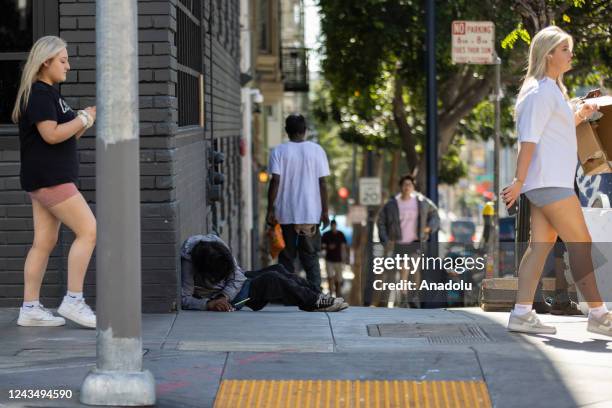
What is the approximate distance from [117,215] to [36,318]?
8.11ft

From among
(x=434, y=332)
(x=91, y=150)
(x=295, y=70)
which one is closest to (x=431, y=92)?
(x=91, y=150)

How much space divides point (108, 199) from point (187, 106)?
233 inches

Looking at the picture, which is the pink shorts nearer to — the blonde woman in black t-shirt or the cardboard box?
the blonde woman in black t-shirt

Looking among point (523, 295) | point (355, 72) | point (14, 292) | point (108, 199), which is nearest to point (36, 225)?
point (14, 292)

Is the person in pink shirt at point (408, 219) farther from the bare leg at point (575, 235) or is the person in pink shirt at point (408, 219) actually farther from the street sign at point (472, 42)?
the bare leg at point (575, 235)

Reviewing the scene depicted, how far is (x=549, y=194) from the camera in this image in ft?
23.7

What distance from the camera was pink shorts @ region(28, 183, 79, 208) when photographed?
7.43 meters

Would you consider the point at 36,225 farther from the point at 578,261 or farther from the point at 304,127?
the point at 304,127

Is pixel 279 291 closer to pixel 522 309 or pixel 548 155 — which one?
pixel 522 309

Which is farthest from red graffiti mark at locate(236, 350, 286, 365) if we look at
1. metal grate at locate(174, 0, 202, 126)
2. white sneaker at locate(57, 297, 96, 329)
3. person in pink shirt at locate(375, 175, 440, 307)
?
person in pink shirt at locate(375, 175, 440, 307)

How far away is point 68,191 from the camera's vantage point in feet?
24.5

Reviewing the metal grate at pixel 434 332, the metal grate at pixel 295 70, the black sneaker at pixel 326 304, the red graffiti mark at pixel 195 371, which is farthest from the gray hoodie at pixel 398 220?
the metal grate at pixel 295 70

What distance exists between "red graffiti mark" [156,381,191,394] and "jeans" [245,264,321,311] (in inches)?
125

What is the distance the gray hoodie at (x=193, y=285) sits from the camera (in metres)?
9.12
